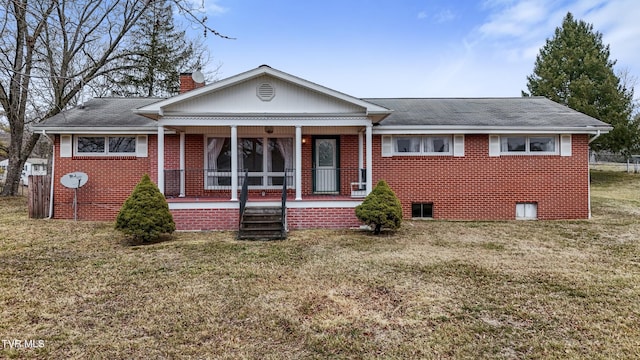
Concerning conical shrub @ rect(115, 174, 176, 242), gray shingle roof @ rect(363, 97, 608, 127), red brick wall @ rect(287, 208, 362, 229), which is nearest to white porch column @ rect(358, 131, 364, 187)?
gray shingle roof @ rect(363, 97, 608, 127)


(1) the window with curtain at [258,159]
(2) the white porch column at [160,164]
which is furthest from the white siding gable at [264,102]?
(1) the window with curtain at [258,159]

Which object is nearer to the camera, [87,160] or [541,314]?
[541,314]

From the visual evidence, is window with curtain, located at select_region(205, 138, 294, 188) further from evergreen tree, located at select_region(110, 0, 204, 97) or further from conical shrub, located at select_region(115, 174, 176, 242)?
evergreen tree, located at select_region(110, 0, 204, 97)

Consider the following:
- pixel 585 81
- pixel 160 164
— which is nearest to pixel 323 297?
pixel 160 164

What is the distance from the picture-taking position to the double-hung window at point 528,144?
10664mm

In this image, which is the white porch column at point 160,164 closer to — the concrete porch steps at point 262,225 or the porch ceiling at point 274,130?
the porch ceiling at point 274,130

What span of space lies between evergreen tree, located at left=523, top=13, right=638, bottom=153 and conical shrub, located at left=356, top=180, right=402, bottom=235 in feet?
64.2

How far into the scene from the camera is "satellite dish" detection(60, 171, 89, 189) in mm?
9984

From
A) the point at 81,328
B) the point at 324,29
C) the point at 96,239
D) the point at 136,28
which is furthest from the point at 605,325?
the point at 136,28

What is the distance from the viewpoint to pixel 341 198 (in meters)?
9.49

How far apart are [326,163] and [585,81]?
20071 mm

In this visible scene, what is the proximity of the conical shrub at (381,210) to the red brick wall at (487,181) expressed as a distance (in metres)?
2.32

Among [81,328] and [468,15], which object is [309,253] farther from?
[468,15]

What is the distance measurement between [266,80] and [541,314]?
7.92 metres
